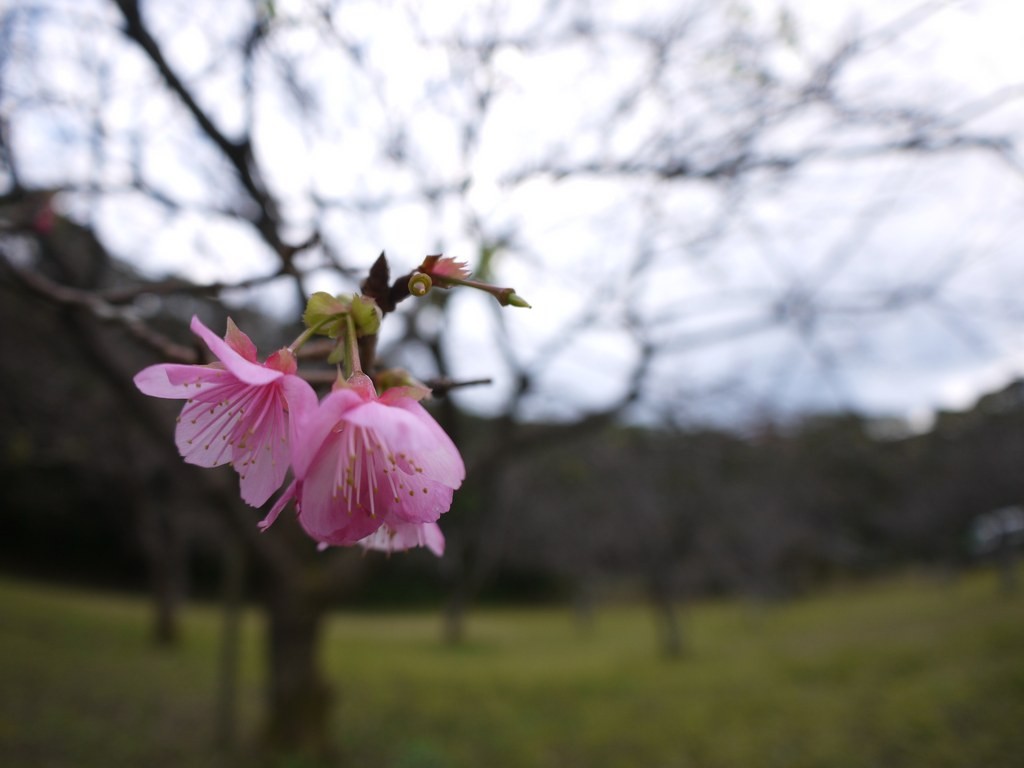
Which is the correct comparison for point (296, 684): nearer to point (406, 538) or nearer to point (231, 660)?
point (231, 660)

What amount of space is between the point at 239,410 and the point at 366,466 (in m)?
0.18

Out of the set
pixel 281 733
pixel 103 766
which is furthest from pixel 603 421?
pixel 103 766

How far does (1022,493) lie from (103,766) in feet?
41.2

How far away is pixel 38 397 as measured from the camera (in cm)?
577

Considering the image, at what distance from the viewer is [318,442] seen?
1.65 ft

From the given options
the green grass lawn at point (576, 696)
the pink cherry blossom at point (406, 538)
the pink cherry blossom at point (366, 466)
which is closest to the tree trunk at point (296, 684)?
the green grass lawn at point (576, 696)

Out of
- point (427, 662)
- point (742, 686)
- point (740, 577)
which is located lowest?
point (742, 686)

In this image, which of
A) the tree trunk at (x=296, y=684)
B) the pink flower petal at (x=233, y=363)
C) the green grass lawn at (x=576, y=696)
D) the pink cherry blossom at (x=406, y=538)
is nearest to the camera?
the pink flower petal at (x=233, y=363)

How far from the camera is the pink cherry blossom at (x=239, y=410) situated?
22.5 inches

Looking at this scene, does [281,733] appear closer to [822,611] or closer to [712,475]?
[712,475]

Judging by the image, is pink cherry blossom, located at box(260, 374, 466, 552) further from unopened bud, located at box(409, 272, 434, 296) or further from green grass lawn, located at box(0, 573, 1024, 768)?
green grass lawn, located at box(0, 573, 1024, 768)

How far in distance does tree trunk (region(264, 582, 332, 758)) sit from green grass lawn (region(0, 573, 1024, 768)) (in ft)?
1.03

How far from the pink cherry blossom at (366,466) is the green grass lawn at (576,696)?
13.6 feet

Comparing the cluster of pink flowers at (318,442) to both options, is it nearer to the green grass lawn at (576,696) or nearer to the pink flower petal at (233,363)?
the pink flower petal at (233,363)
